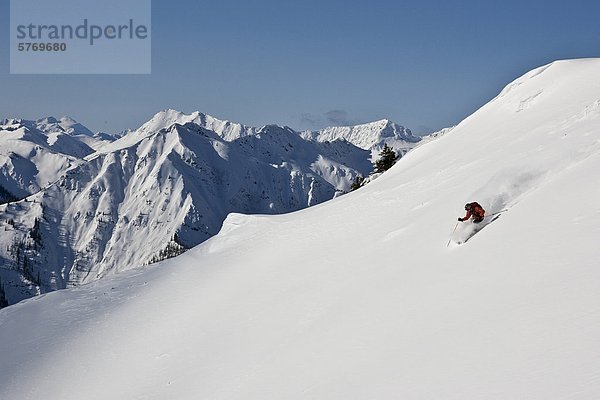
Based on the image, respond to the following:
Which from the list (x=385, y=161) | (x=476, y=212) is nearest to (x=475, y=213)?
A: (x=476, y=212)

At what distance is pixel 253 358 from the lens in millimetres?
18359

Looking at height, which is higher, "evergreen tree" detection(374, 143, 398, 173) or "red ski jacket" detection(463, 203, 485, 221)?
"evergreen tree" detection(374, 143, 398, 173)

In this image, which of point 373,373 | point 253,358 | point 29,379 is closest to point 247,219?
point 29,379

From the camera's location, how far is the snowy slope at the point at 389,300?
33.7ft

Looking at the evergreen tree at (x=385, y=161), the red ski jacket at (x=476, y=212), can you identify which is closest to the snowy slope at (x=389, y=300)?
the red ski jacket at (x=476, y=212)

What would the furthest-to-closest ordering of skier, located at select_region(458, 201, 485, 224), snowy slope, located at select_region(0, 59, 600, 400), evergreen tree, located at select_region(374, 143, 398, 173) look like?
evergreen tree, located at select_region(374, 143, 398, 173)
skier, located at select_region(458, 201, 485, 224)
snowy slope, located at select_region(0, 59, 600, 400)

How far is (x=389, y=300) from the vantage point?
1619cm

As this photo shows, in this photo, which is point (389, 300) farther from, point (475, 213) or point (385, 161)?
point (385, 161)

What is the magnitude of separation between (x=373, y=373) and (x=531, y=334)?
4.13 m

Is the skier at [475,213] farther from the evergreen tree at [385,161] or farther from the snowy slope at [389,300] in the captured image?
the evergreen tree at [385,161]

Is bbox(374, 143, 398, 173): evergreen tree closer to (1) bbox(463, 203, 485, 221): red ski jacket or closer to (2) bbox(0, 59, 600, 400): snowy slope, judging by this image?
(2) bbox(0, 59, 600, 400): snowy slope

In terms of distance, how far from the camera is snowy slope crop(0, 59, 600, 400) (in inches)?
404

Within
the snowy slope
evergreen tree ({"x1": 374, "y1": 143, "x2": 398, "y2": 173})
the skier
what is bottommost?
the snowy slope

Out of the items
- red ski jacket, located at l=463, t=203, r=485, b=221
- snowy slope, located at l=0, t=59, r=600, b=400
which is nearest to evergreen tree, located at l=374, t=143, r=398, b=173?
snowy slope, located at l=0, t=59, r=600, b=400
